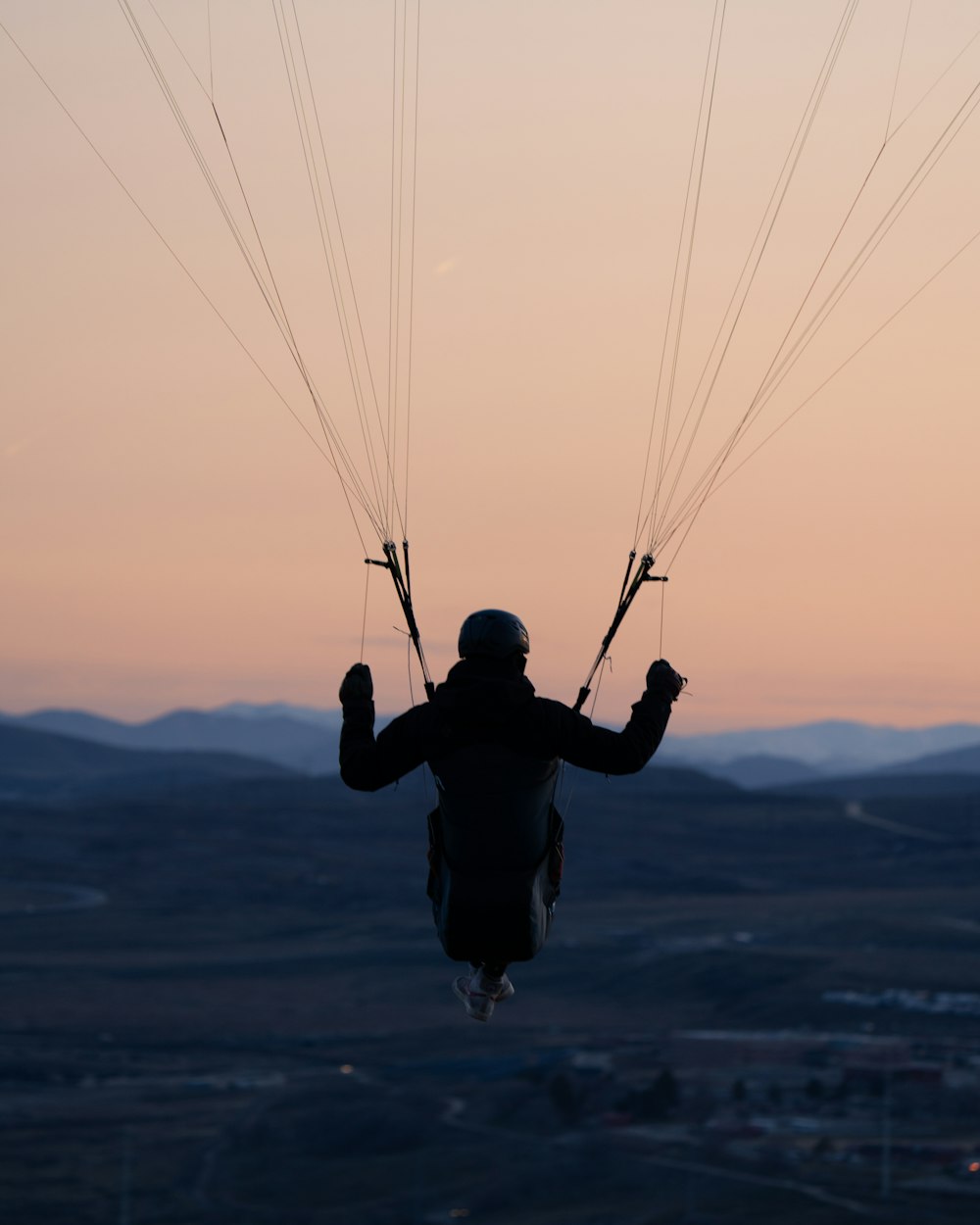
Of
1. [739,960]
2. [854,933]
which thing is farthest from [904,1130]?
[854,933]

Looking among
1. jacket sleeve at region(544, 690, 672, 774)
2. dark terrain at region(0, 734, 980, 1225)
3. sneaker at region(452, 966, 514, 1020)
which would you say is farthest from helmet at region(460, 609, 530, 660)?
dark terrain at region(0, 734, 980, 1225)

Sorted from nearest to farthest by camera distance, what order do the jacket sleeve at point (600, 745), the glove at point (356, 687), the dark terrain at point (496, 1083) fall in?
the jacket sleeve at point (600, 745), the glove at point (356, 687), the dark terrain at point (496, 1083)

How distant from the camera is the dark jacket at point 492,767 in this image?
50.3 feet

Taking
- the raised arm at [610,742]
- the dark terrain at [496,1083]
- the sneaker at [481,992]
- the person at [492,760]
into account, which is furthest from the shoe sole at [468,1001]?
the dark terrain at [496,1083]

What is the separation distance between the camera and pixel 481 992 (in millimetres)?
16484

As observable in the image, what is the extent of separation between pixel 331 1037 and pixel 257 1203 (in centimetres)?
5236

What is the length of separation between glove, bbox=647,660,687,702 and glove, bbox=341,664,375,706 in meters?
2.64

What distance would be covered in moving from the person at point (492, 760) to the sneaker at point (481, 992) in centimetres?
49

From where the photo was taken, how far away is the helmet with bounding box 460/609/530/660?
1551cm

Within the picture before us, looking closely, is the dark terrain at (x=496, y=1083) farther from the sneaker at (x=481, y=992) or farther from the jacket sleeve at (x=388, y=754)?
the jacket sleeve at (x=388, y=754)

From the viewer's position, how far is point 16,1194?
294ft

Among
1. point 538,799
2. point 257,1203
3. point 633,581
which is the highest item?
point 633,581

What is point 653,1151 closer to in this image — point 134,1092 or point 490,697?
point 134,1092

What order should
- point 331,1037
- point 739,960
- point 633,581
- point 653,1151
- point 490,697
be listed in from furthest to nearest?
point 739,960, point 331,1037, point 653,1151, point 633,581, point 490,697
